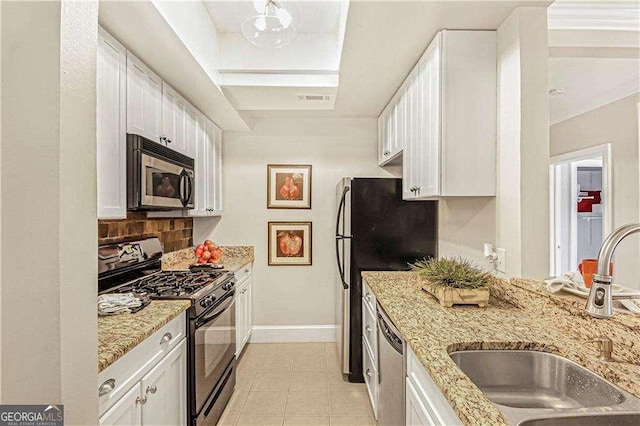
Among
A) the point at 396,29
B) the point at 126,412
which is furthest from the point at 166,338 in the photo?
the point at 396,29

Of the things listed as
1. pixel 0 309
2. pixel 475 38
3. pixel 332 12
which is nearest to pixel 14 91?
pixel 0 309

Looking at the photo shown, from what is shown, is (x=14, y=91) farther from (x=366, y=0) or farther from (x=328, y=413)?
(x=328, y=413)

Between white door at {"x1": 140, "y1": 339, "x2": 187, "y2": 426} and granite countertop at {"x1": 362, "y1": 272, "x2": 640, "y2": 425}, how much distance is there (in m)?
1.10

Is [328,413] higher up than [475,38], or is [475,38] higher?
[475,38]

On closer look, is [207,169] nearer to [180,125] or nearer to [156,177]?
[180,125]

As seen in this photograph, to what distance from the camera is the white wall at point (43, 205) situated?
642 mm

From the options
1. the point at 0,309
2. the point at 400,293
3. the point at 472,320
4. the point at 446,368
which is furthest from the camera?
the point at 400,293

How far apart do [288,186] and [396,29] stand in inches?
90.4

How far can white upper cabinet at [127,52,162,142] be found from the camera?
2023 millimetres

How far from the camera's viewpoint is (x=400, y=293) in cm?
213

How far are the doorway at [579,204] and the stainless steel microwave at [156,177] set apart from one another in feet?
9.89

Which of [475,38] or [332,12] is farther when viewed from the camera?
[332,12]

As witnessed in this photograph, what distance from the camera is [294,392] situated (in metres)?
2.86

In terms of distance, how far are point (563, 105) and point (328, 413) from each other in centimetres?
348
